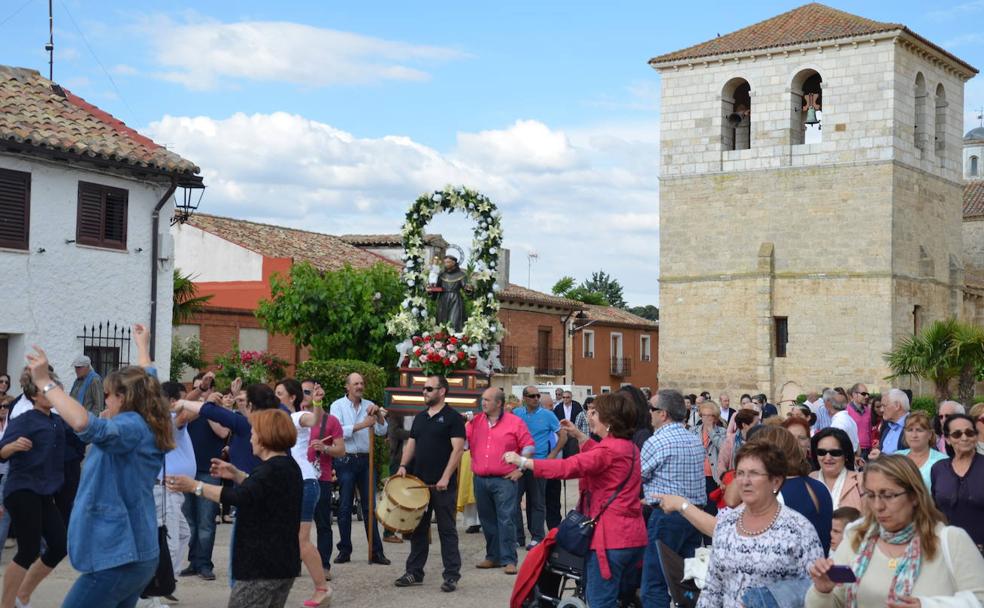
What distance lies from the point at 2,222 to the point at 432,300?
21.3 ft

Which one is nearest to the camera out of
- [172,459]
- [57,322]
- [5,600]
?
[5,600]

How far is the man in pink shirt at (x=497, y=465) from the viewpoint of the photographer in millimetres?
12062

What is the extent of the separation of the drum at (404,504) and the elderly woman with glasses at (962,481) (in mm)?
4889

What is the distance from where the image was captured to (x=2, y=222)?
61.1ft

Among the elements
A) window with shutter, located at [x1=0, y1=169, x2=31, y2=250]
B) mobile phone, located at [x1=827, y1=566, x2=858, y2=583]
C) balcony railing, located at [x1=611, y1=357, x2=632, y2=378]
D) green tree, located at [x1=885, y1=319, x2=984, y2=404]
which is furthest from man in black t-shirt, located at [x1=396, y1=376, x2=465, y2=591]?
balcony railing, located at [x1=611, y1=357, x2=632, y2=378]

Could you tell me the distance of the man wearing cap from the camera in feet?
40.9

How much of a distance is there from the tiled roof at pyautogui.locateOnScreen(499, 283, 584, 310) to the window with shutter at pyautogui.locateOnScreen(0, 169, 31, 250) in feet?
84.3

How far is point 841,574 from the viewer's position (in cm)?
472

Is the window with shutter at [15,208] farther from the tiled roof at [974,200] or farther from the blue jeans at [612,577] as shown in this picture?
the tiled roof at [974,200]

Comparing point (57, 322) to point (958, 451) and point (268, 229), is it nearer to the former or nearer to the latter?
point (958, 451)

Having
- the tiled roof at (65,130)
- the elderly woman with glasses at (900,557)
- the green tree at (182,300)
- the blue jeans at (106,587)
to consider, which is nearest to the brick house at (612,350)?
the green tree at (182,300)

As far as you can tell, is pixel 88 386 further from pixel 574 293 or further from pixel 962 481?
pixel 574 293

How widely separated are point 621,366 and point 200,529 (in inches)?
1703

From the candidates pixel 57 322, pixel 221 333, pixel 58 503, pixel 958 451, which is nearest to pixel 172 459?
pixel 58 503
